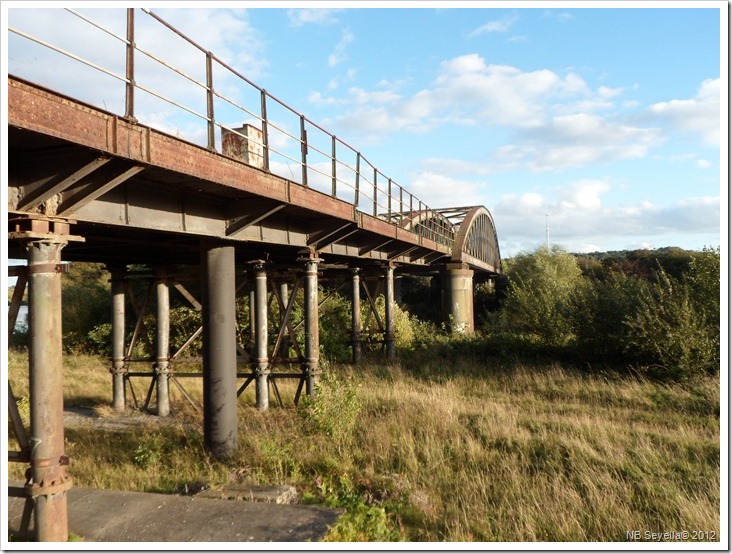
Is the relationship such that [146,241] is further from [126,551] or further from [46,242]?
[126,551]

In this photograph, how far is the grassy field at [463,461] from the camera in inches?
237

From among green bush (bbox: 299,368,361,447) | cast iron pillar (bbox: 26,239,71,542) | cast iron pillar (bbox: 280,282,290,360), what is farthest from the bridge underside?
green bush (bbox: 299,368,361,447)

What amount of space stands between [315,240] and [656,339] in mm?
10222

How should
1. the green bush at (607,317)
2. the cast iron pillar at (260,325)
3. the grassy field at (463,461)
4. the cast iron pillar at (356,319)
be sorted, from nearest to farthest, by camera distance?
the grassy field at (463,461) → the cast iron pillar at (260,325) → the green bush at (607,317) → the cast iron pillar at (356,319)

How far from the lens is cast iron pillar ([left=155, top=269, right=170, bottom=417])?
38.8ft

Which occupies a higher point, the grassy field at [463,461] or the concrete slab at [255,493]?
the concrete slab at [255,493]

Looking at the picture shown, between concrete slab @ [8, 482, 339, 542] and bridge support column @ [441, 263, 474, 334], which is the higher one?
bridge support column @ [441, 263, 474, 334]

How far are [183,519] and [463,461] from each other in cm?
420

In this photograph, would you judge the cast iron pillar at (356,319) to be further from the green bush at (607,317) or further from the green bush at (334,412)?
the green bush at (334,412)

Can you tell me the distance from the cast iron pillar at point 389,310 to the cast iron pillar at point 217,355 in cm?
1084

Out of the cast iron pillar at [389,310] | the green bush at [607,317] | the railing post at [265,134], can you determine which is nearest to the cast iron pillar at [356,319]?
the cast iron pillar at [389,310]

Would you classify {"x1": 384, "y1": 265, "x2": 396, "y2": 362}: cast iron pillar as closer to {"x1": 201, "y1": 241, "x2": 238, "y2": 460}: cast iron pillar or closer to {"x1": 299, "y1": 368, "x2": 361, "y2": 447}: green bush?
{"x1": 299, "y1": 368, "x2": 361, "y2": 447}: green bush

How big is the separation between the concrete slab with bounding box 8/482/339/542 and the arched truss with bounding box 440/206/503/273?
68.7 ft

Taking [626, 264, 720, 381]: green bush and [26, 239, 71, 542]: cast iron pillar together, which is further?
[626, 264, 720, 381]: green bush
